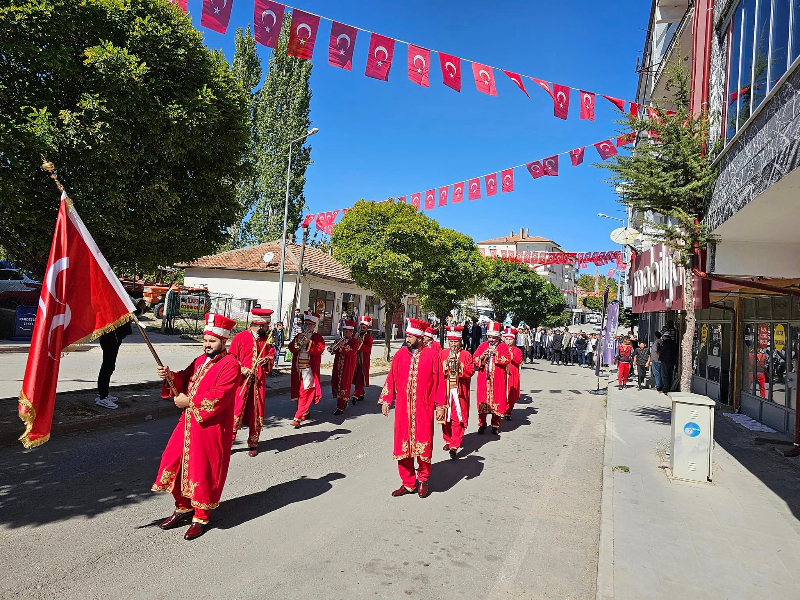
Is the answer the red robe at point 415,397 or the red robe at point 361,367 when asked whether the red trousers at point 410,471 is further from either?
the red robe at point 361,367

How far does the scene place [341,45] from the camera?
9453 mm

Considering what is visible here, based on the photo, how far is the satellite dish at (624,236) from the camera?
59.0 feet

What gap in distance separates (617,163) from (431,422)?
17.8 ft

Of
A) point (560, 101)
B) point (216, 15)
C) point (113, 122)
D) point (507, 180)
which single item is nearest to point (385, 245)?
point (507, 180)

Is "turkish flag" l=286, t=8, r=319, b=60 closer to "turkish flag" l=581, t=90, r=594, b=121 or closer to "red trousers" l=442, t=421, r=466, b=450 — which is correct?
"turkish flag" l=581, t=90, r=594, b=121

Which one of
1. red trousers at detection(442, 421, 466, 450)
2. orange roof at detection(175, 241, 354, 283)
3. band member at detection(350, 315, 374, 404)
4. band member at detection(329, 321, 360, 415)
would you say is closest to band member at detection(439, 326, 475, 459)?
red trousers at detection(442, 421, 466, 450)

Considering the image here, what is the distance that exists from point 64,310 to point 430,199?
48.5 ft

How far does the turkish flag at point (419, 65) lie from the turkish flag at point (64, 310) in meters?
7.46

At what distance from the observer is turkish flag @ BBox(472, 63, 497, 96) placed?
1052 cm

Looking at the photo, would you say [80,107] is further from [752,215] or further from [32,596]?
[752,215]

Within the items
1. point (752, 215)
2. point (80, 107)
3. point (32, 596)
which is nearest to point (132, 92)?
point (80, 107)

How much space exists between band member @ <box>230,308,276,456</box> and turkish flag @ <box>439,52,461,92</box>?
5995 mm

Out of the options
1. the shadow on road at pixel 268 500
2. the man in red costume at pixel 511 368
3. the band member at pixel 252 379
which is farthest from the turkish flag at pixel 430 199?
the shadow on road at pixel 268 500

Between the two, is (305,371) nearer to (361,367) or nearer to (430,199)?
(361,367)
